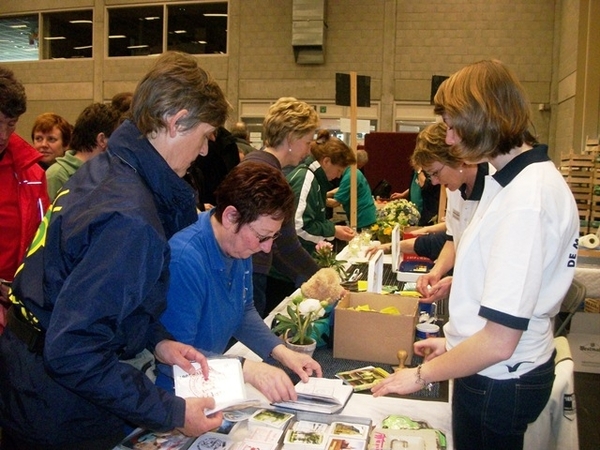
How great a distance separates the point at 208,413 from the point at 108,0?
11.8 meters

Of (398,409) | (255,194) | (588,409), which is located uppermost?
(255,194)

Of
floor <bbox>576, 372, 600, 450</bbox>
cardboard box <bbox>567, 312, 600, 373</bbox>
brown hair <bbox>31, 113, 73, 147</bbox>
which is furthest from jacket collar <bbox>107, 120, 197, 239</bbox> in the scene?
cardboard box <bbox>567, 312, 600, 373</bbox>

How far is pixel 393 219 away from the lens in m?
4.53

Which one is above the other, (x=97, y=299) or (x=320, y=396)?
(x=97, y=299)

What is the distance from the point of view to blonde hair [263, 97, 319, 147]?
282 centimetres

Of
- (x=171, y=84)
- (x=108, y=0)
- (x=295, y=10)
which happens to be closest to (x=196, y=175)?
(x=171, y=84)

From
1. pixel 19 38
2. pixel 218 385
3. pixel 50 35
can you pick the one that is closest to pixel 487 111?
pixel 218 385

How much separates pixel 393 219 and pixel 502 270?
340cm

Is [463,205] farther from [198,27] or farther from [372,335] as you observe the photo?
[198,27]

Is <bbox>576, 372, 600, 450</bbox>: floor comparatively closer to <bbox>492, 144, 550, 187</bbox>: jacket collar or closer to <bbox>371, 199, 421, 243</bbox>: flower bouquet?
<bbox>371, 199, 421, 243</bbox>: flower bouquet

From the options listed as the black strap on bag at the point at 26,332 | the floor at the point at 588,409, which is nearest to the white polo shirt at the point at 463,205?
the floor at the point at 588,409

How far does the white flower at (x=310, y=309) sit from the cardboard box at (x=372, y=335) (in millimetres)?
60

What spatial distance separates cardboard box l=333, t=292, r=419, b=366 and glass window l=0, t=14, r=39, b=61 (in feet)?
40.3

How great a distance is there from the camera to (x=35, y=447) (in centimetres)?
121
